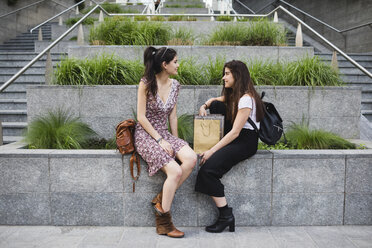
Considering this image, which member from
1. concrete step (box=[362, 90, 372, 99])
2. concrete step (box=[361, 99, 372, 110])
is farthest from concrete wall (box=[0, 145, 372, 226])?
concrete step (box=[362, 90, 372, 99])

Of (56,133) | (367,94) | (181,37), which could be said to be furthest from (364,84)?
(56,133)

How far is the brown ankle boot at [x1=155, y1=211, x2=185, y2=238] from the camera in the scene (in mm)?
3316

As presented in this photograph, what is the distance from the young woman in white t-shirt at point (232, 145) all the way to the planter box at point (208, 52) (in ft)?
9.66

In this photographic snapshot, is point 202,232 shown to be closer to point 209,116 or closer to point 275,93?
point 209,116

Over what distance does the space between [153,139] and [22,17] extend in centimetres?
1334

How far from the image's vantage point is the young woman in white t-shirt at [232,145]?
3.34 meters

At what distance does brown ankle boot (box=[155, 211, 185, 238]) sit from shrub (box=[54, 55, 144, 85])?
8.19ft

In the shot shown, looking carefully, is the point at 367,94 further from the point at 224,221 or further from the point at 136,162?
the point at 136,162

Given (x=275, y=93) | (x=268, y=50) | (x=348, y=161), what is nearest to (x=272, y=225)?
(x=348, y=161)

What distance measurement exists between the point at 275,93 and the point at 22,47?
10.0 metres

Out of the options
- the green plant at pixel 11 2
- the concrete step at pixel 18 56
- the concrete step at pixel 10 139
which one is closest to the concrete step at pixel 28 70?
the concrete step at pixel 18 56

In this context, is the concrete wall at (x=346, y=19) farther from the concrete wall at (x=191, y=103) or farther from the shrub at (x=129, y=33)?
the shrub at (x=129, y=33)

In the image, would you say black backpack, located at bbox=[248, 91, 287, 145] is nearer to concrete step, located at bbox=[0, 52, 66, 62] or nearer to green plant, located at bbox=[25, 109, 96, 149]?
green plant, located at bbox=[25, 109, 96, 149]

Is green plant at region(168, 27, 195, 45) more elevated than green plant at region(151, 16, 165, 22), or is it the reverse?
green plant at region(151, 16, 165, 22)
